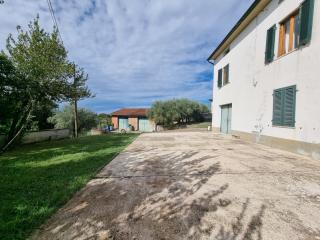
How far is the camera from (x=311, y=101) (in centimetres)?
621

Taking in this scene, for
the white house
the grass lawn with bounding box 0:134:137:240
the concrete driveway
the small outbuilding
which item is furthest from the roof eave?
A: the small outbuilding

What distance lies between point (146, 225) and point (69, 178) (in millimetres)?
2549

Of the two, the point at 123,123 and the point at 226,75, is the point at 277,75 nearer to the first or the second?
the point at 226,75

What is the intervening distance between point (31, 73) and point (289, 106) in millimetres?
11222

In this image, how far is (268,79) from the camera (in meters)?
8.65

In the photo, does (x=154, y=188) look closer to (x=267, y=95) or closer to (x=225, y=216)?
(x=225, y=216)

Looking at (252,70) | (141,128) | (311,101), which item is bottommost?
(141,128)

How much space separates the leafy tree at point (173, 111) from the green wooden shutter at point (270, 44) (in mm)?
17206

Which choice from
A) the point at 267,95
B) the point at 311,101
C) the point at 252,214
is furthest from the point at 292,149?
the point at 252,214

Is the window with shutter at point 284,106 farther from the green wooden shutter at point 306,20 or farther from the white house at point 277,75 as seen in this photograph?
the green wooden shutter at point 306,20

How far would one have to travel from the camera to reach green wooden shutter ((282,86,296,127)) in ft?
22.9

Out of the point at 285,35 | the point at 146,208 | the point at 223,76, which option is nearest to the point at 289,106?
the point at 285,35

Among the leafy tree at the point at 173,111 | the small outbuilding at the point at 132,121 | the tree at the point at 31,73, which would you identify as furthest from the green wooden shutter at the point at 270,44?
the small outbuilding at the point at 132,121

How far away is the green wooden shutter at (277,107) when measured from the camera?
773 centimetres
